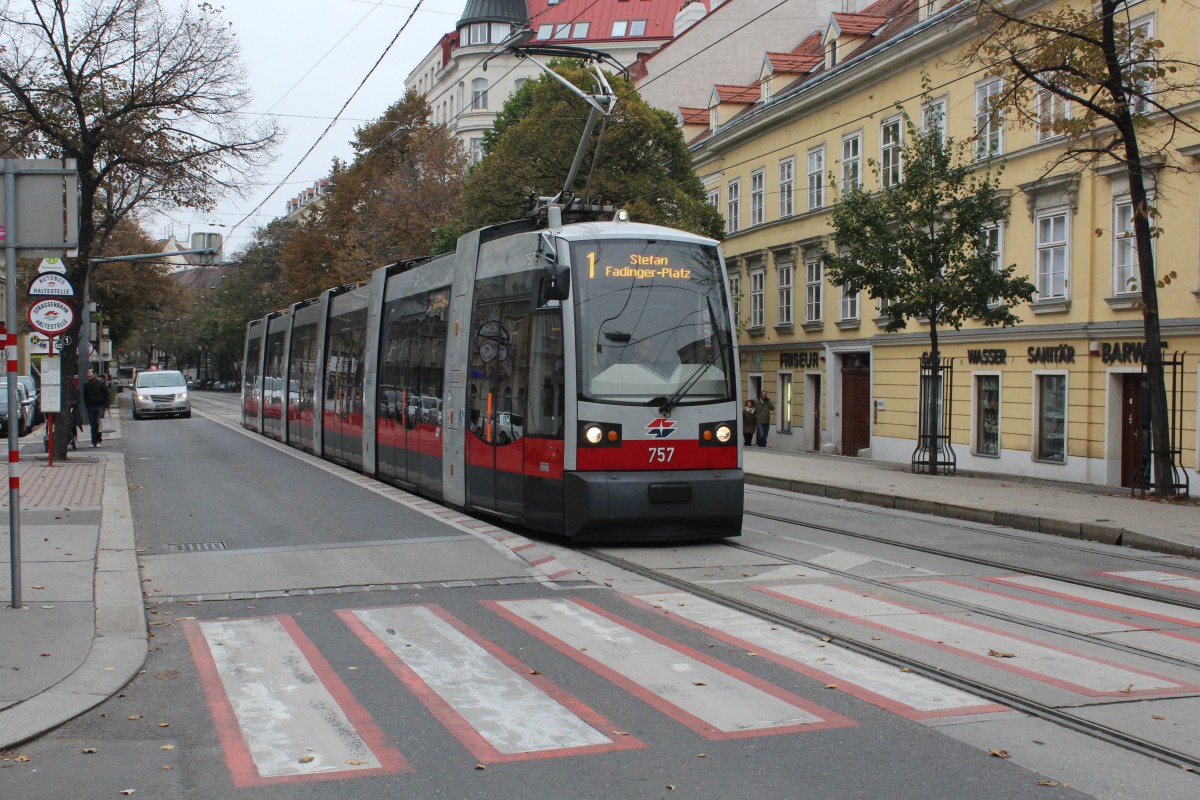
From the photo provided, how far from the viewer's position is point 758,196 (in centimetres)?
3916

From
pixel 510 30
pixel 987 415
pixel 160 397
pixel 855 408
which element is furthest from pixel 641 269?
pixel 510 30

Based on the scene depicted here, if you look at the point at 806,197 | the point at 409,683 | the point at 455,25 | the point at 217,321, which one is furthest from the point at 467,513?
the point at 217,321

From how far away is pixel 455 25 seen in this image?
284 feet

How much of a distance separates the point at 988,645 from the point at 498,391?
6833mm

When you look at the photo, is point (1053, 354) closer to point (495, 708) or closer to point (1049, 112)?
point (1049, 112)

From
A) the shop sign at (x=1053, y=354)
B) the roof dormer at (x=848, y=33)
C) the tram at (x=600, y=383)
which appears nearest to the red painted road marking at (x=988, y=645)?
the tram at (x=600, y=383)

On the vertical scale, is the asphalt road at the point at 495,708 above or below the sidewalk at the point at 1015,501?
above

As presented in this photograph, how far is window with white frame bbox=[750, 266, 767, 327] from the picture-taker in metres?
39.0

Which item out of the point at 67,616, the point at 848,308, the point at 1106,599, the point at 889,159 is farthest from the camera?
the point at 848,308

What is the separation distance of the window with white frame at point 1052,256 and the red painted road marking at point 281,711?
20.7 meters

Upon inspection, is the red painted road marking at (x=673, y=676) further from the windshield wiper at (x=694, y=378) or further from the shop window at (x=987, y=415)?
the shop window at (x=987, y=415)

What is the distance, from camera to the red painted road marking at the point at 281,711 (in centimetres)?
541

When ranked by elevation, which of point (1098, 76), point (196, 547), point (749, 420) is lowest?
point (196, 547)

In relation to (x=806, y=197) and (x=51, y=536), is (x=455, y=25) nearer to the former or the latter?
(x=806, y=197)
